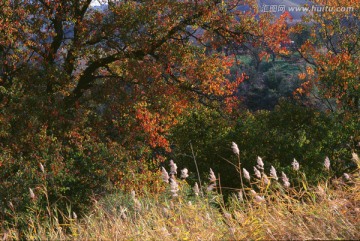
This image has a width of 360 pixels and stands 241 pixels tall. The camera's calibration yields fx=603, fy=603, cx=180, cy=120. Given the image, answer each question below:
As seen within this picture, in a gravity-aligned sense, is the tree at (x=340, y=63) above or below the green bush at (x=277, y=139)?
above

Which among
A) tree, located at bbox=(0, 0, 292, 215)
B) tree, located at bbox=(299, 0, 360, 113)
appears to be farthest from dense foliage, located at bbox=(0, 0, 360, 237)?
tree, located at bbox=(299, 0, 360, 113)

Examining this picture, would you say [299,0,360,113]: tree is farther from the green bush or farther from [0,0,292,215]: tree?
[0,0,292,215]: tree

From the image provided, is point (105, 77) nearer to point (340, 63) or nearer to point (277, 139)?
point (277, 139)

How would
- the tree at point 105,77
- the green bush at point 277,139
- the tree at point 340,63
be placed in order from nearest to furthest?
the tree at point 105,77, the green bush at point 277,139, the tree at point 340,63

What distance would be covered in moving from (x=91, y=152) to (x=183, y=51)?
14.4ft

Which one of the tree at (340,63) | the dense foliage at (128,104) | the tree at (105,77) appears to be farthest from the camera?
the tree at (340,63)

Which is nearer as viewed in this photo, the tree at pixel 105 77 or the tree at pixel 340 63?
the tree at pixel 105 77

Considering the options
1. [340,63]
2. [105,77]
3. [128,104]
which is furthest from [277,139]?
[340,63]

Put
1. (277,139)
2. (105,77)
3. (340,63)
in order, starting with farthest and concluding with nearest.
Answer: (340,63) < (277,139) < (105,77)

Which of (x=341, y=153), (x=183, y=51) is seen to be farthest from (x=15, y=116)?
(x=341, y=153)

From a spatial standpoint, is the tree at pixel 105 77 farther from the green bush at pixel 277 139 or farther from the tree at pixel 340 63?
the tree at pixel 340 63

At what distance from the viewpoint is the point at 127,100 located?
16047mm

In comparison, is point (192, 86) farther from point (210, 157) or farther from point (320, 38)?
point (320, 38)

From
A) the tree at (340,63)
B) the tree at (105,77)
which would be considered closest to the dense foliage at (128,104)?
the tree at (105,77)
